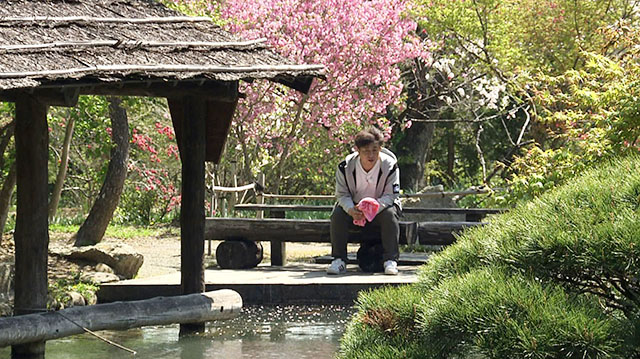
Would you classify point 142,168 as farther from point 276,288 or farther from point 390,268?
point 276,288

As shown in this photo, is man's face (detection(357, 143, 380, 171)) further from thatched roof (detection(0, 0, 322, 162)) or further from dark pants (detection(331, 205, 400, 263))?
thatched roof (detection(0, 0, 322, 162))

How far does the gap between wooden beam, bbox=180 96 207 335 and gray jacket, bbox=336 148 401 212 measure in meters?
2.63

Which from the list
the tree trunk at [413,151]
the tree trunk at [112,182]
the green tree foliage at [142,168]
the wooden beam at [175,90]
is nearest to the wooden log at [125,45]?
the wooden beam at [175,90]

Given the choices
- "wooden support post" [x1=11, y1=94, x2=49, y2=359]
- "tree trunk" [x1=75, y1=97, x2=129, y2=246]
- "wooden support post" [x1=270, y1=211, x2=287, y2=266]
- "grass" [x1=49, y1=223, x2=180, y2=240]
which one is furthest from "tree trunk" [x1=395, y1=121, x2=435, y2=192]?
"wooden support post" [x1=11, y1=94, x2=49, y2=359]

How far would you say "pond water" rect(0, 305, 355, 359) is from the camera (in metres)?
7.77

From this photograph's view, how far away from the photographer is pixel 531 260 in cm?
436

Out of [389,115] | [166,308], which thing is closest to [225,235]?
[166,308]

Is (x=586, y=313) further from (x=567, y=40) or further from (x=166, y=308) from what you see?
(x=567, y=40)

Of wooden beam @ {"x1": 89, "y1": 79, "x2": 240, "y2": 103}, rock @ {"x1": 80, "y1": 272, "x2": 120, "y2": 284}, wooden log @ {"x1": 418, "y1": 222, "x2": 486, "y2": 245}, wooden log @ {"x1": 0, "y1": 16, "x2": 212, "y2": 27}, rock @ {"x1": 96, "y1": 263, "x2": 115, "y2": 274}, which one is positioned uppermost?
wooden log @ {"x1": 0, "y1": 16, "x2": 212, "y2": 27}

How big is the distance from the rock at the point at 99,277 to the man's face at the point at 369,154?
114 inches

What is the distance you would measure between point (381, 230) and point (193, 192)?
3173 mm

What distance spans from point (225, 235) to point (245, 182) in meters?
6.39

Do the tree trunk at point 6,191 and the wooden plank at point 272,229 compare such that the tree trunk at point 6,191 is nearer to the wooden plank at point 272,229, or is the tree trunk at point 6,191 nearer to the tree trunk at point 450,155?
the wooden plank at point 272,229

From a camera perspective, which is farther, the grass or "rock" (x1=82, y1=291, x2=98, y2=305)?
the grass
